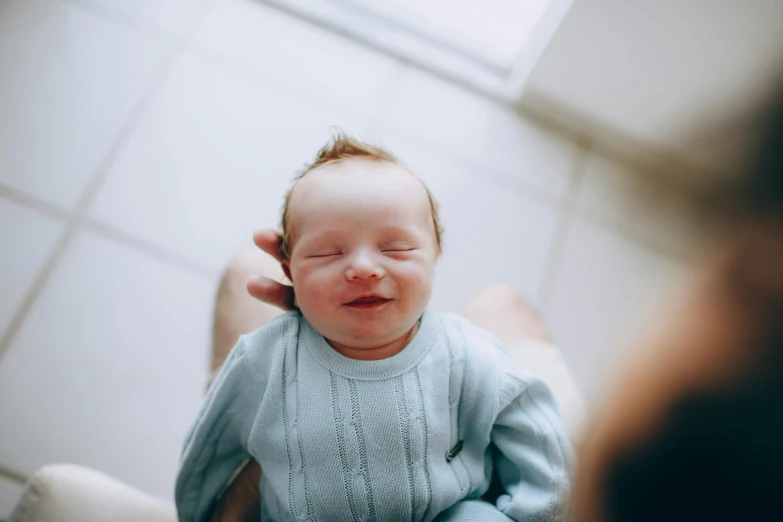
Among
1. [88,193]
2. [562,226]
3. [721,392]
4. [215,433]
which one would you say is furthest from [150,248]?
[721,392]

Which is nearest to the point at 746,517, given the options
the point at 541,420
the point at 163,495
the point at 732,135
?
the point at 732,135

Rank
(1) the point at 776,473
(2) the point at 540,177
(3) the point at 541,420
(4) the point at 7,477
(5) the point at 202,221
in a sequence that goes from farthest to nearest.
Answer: (2) the point at 540,177 < (5) the point at 202,221 < (4) the point at 7,477 < (3) the point at 541,420 < (1) the point at 776,473

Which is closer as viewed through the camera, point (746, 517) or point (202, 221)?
point (746, 517)

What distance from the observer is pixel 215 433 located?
0.67m

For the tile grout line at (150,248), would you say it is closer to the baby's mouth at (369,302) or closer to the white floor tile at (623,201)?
the baby's mouth at (369,302)

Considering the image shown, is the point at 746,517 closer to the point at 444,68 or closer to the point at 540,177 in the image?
the point at 540,177

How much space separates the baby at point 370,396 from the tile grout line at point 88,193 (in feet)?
1.85

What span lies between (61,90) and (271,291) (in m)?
0.86

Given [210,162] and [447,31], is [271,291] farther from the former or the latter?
[447,31]

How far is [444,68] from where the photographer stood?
136 centimetres

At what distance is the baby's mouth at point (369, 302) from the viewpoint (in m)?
0.60

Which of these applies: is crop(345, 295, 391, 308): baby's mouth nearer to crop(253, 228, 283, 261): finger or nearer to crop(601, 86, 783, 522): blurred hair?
crop(253, 228, 283, 261): finger

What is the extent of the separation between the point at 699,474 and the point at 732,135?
5.7 inches

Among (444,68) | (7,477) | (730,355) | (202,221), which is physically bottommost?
(7,477)
